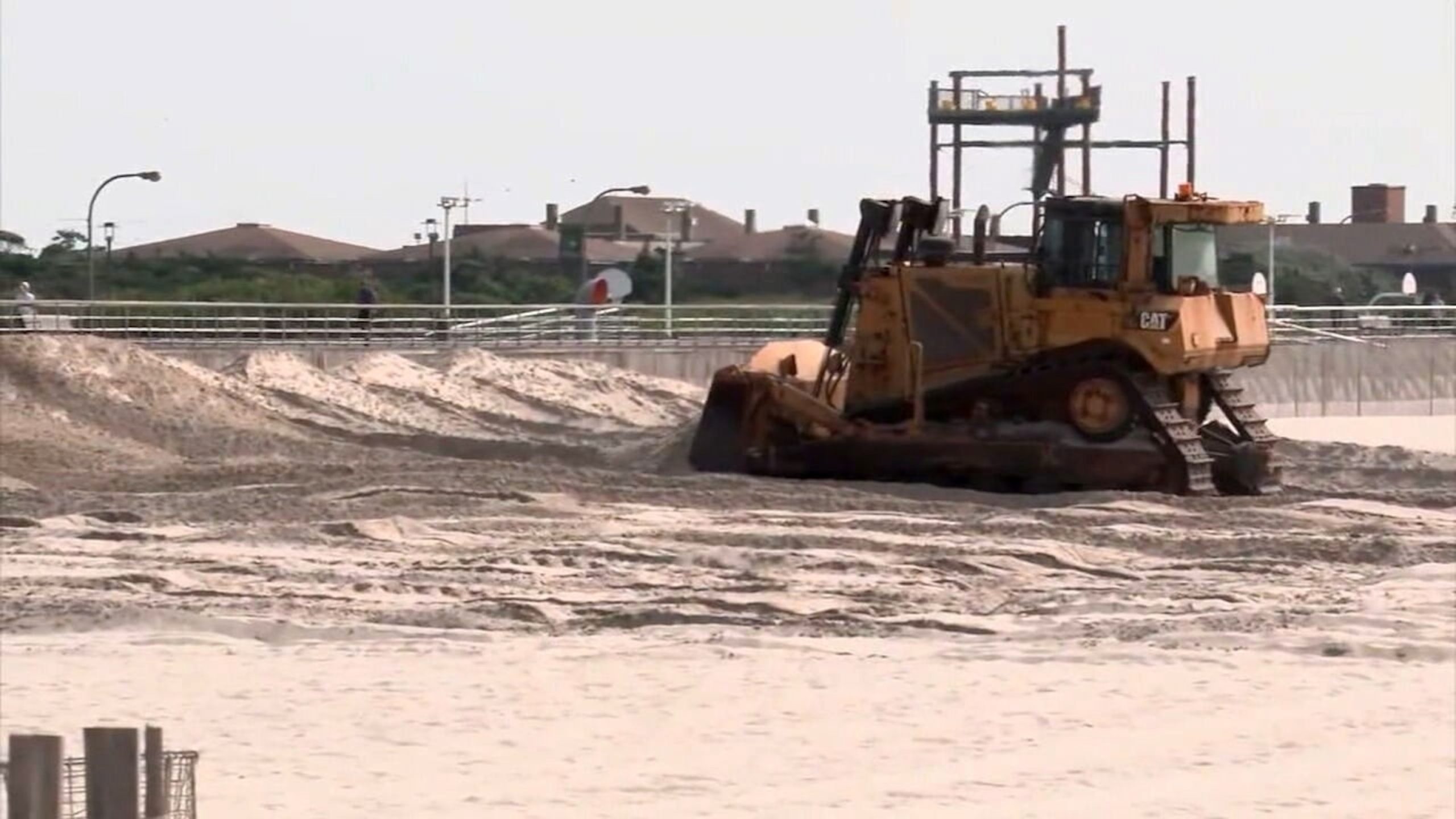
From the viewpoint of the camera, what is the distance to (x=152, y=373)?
30609 millimetres

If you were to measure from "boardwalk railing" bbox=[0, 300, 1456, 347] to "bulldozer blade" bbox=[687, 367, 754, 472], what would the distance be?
1178cm

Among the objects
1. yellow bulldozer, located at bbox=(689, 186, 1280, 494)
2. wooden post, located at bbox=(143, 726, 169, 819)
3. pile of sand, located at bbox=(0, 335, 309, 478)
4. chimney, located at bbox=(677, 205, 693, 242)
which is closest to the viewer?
wooden post, located at bbox=(143, 726, 169, 819)

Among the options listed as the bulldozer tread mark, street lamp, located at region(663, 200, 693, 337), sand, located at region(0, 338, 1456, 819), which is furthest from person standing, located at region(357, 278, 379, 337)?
the bulldozer tread mark

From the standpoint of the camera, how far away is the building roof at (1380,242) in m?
A: 76.8

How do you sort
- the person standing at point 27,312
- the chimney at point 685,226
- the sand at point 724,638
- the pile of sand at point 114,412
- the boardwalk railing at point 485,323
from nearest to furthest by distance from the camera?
the sand at point 724,638
the pile of sand at point 114,412
the person standing at point 27,312
the boardwalk railing at point 485,323
the chimney at point 685,226

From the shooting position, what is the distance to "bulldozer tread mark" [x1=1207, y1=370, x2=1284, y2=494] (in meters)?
22.8

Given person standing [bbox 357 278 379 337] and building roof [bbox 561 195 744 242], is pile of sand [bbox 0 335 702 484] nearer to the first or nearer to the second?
person standing [bbox 357 278 379 337]

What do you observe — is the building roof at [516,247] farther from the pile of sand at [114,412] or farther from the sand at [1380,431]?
the pile of sand at [114,412]

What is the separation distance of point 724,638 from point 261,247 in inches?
2503

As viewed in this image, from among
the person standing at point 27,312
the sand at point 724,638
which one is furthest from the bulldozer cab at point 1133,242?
the person standing at point 27,312

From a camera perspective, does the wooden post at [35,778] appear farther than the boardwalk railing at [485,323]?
No

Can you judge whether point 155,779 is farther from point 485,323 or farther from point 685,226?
point 685,226

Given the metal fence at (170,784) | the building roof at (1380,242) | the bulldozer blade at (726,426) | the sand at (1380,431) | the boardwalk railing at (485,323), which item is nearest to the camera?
the metal fence at (170,784)

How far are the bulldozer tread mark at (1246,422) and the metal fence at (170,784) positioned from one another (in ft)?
50.8
